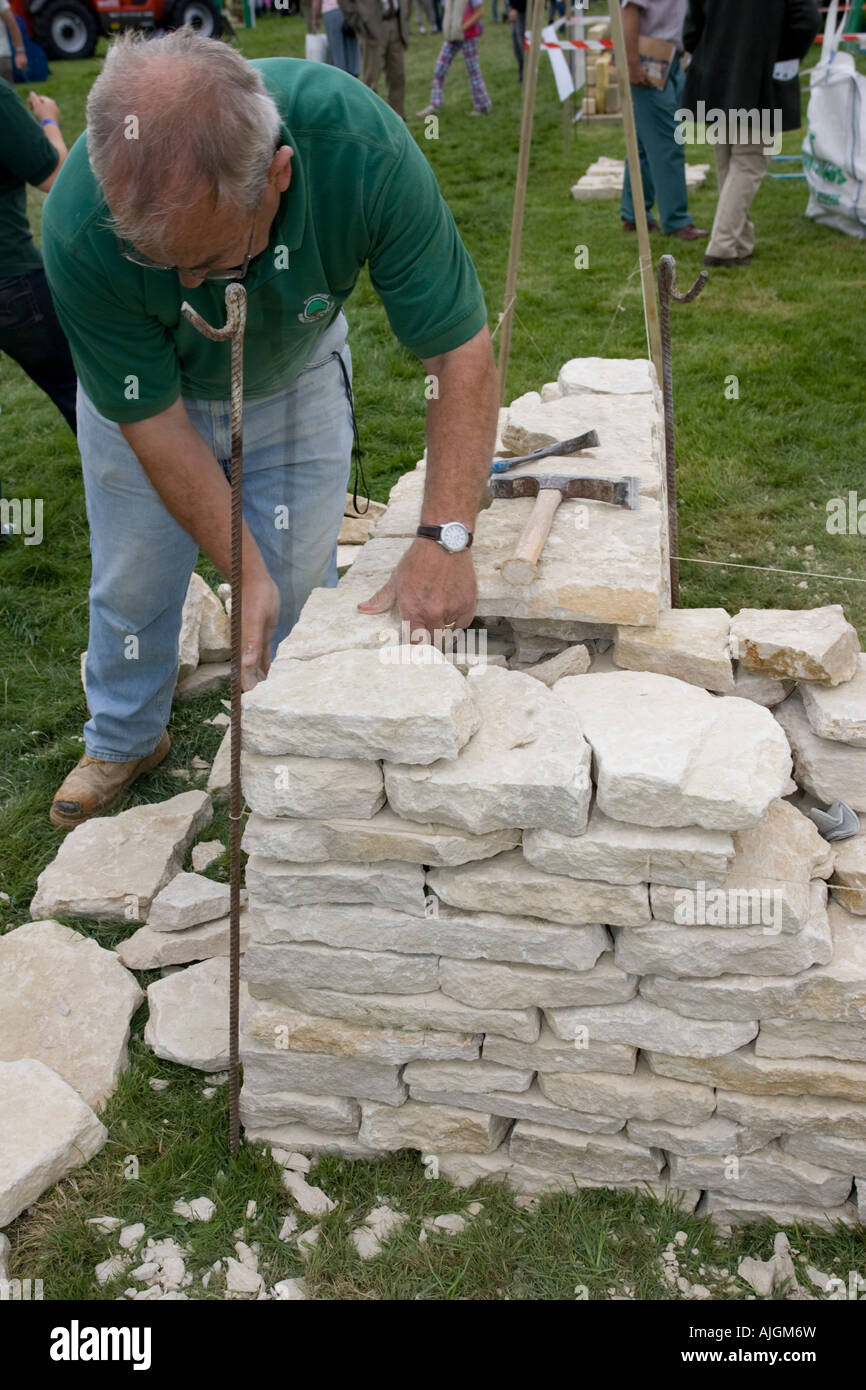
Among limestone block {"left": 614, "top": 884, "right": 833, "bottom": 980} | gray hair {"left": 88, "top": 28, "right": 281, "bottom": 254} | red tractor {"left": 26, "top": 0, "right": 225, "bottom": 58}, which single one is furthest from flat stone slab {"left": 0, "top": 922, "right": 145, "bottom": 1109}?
Answer: red tractor {"left": 26, "top": 0, "right": 225, "bottom": 58}

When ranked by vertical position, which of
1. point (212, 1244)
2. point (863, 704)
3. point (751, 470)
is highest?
point (863, 704)

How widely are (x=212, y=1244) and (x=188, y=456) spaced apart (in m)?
1.79

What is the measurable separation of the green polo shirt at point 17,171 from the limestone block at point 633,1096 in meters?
3.88

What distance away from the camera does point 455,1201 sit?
8.45 feet

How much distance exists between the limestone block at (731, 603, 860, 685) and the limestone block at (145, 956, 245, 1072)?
1526mm

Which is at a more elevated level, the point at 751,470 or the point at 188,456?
the point at 188,456

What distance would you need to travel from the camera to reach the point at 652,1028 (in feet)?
7.80

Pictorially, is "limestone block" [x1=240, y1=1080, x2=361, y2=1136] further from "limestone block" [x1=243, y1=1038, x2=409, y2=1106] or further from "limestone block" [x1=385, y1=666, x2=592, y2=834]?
"limestone block" [x1=385, y1=666, x2=592, y2=834]

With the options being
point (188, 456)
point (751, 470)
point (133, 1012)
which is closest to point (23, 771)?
point (133, 1012)

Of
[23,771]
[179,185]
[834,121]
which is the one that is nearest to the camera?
[179,185]

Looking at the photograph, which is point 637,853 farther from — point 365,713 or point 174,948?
point 174,948

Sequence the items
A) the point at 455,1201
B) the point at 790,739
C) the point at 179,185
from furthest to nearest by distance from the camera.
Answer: the point at 790,739 < the point at 455,1201 < the point at 179,185

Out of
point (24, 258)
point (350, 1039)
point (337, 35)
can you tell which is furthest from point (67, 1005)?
point (337, 35)

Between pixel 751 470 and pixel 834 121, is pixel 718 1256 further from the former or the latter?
pixel 834 121
